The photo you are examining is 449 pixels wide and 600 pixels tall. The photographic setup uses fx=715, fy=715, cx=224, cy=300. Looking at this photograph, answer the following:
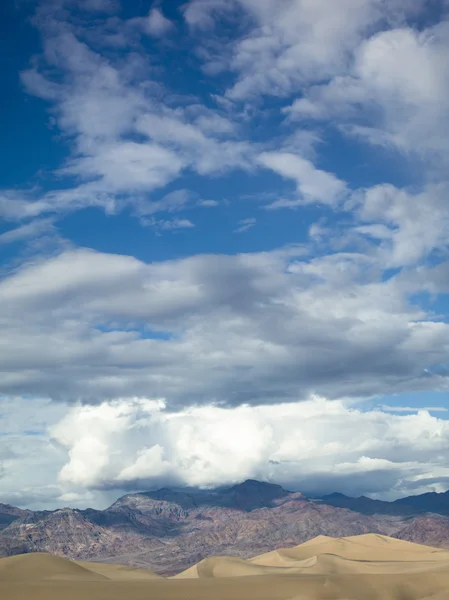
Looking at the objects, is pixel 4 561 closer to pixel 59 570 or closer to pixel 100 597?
pixel 59 570

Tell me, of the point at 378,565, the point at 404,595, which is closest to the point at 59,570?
the point at 404,595

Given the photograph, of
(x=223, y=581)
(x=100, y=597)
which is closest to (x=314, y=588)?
(x=223, y=581)

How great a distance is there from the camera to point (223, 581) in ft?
419

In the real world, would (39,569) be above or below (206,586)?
above

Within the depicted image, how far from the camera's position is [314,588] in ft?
405

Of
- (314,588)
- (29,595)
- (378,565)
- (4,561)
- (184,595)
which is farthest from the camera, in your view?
(378,565)

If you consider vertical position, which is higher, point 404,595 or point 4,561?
point 4,561

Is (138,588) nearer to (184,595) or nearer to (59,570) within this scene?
(184,595)

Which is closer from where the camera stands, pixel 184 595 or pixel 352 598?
pixel 184 595

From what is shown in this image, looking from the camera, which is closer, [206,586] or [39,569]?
[206,586]

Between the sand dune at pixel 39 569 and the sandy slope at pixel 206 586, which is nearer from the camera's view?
the sandy slope at pixel 206 586

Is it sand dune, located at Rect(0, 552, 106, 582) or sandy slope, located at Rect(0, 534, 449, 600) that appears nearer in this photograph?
sandy slope, located at Rect(0, 534, 449, 600)

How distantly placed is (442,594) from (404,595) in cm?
1058

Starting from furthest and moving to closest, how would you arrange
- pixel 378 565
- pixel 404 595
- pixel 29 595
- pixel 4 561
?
pixel 378 565, pixel 4 561, pixel 404 595, pixel 29 595
